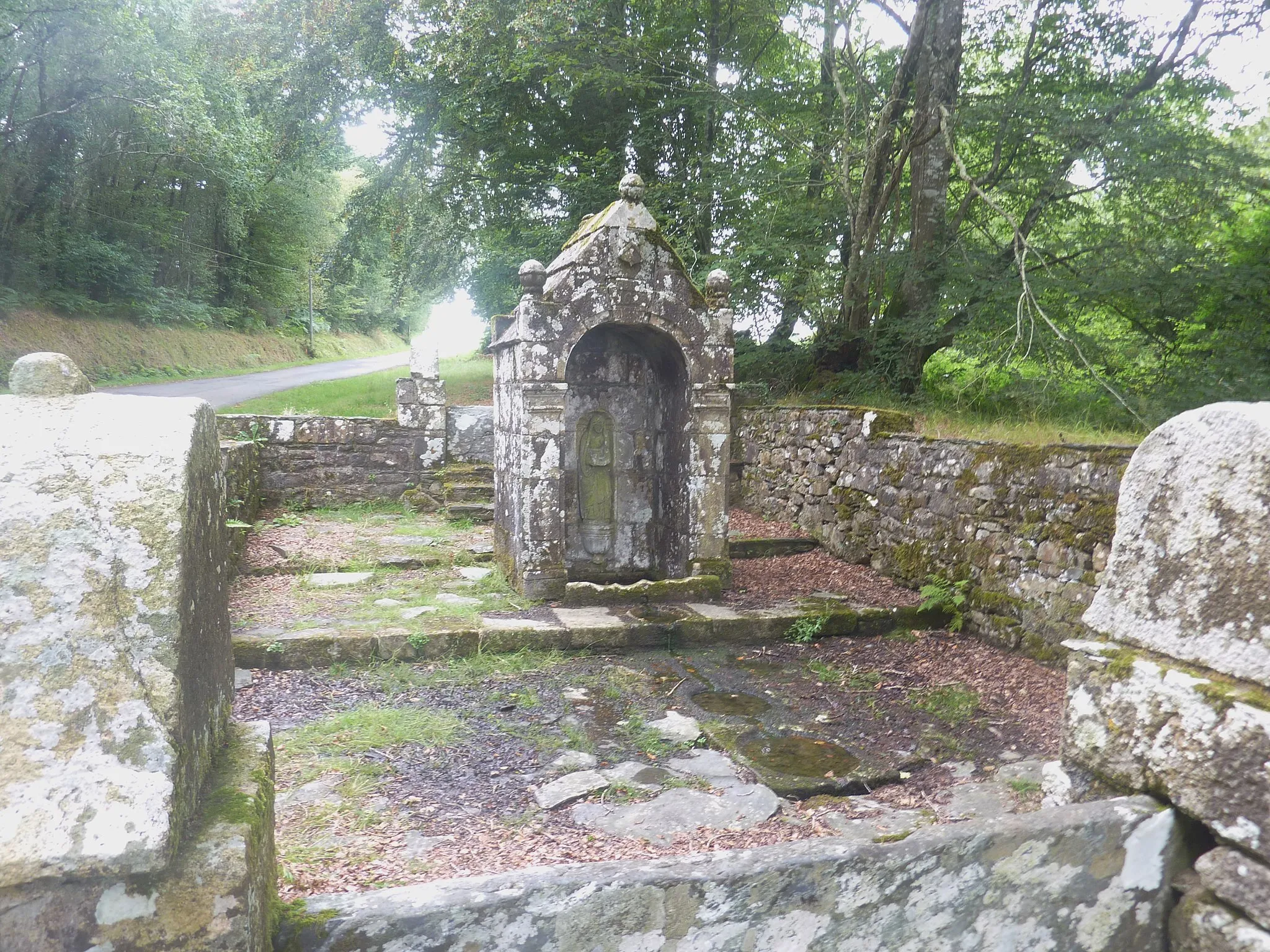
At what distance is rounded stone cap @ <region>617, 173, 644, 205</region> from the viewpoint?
612 cm

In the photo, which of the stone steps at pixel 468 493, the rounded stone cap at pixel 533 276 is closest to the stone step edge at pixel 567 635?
the rounded stone cap at pixel 533 276

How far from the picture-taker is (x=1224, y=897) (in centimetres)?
151

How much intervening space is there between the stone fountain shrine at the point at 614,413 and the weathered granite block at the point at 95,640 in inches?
192

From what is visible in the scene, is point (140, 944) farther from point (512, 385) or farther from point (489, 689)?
point (512, 385)

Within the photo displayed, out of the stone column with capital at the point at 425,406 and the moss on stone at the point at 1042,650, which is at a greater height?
the stone column with capital at the point at 425,406

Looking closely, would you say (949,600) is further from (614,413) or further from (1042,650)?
(614,413)

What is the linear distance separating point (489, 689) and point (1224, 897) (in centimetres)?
359

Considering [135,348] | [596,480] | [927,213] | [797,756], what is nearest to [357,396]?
[135,348]

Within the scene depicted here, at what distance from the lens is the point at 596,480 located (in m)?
6.95

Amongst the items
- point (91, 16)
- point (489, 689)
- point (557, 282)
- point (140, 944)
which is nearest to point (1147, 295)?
point (557, 282)

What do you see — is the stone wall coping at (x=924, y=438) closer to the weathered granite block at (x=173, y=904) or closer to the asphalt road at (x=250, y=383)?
the weathered granite block at (x=173, y=904)

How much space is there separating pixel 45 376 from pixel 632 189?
5.47 metres

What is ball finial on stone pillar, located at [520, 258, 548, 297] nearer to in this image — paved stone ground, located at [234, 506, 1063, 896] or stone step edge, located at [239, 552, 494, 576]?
paved stone ground, located at [234, 506, 1063, 896]

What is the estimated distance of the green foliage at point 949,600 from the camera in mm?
5757
